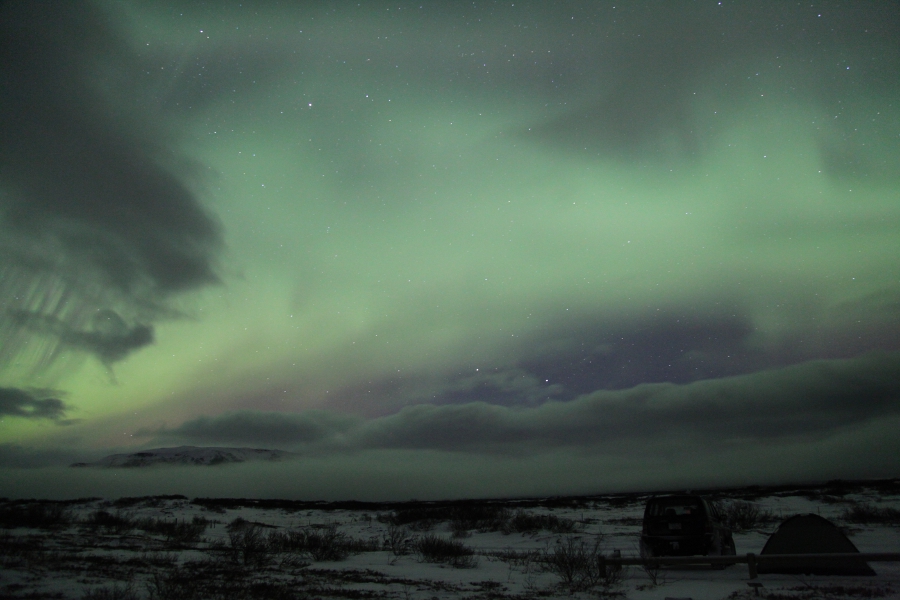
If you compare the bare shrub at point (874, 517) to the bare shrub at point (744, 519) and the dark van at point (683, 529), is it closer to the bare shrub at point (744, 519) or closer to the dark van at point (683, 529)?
the bare shrub at point (744, 519)

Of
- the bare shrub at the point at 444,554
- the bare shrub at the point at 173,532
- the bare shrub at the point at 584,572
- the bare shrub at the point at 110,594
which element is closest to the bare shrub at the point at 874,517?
the bare shrub at the point at 584,572

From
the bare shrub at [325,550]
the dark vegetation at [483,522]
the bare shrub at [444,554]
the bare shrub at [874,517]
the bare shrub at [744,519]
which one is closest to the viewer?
the bare shrub at [444,554]

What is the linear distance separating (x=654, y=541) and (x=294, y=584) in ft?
29.0

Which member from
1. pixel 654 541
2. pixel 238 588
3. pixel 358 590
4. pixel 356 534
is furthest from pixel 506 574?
pixel 356 534

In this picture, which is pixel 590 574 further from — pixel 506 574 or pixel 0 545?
pixel 0 545

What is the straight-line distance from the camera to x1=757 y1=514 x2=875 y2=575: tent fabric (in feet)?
37.0

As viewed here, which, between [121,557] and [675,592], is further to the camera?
[121,557]

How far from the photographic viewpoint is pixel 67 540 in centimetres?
1720

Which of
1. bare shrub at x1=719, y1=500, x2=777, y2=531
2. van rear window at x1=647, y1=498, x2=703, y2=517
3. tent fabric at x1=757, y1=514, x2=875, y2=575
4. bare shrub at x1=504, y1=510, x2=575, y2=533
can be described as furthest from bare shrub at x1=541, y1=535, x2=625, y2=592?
bare shrub at x1=719, y1=500, x2=777, y2=531

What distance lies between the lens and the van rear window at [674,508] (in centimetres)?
1310

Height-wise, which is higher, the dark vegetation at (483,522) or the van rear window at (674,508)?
the van rear window at (674,508)

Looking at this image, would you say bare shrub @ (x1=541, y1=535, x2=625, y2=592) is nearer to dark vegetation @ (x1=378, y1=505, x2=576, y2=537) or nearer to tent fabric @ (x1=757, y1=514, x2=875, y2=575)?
tent fabric @ (x1=757, y1=514, x2=875, y2=575)

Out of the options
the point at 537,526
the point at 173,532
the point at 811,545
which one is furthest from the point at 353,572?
the point at 537,526

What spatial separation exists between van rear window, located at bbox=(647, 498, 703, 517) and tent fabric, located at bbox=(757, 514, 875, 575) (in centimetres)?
167
